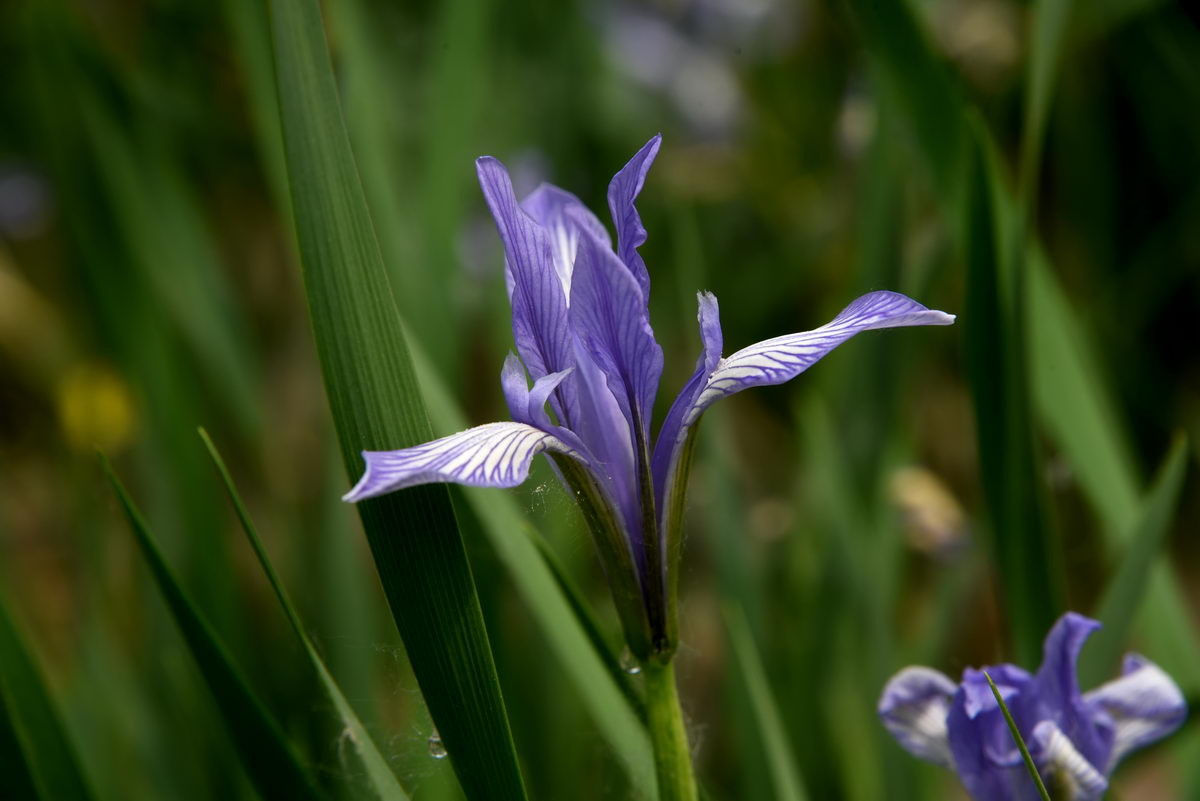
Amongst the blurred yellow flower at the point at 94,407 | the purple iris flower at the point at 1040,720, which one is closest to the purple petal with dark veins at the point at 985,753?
the purple iris flower at the point at 1040,720

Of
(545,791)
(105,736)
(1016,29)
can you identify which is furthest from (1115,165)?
(105,736)

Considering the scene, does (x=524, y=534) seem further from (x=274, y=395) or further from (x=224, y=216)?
(x=224, y=216)

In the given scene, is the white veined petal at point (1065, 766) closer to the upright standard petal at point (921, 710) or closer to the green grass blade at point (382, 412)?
the upright standard petal at point (921, 710)

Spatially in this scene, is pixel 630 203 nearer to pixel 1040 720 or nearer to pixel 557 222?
pixel 557 222

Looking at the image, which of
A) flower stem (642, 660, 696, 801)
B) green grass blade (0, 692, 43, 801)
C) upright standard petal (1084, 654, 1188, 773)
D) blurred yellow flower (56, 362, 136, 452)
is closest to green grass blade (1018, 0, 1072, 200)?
upright standard petal (1084, 654, 1188, 773)

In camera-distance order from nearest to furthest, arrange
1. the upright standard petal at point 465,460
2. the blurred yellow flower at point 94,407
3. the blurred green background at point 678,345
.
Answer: the upright standard petal at point 465,460
the blurred green background at point 678,345
the blurred yellow flower at point 94,407

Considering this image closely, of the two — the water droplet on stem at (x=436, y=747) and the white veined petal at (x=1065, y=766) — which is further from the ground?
the water droplet on stem at (x=436, y=747)
